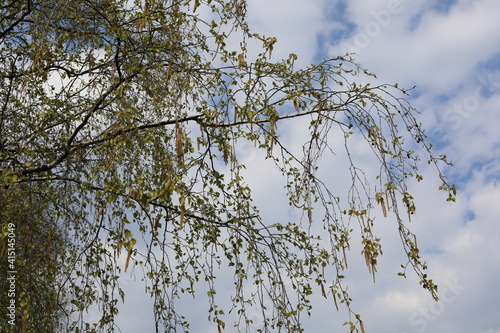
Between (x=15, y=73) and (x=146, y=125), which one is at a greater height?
(x=15, y=73)

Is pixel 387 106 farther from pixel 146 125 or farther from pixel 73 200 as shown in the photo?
pixel 73 200

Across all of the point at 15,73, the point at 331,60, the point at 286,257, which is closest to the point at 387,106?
the point at 331,60

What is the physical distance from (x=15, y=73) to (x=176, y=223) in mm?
2770

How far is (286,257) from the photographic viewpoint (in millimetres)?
4637

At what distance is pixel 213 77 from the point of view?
4.87 meters

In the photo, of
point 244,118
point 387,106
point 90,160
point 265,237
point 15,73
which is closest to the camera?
point 387,106

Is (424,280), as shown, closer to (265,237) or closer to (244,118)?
(265,237)

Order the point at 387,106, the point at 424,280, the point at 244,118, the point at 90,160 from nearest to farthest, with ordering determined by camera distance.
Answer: the point at 424,280, the point at 387,106, the point at 244,118, the point at 90,160

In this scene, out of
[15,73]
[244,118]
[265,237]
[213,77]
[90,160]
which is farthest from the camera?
[15,73]

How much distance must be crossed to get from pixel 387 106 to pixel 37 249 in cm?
433

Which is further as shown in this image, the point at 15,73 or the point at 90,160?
the point at 15,73

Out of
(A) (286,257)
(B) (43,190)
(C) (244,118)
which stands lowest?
(A) (286,257)

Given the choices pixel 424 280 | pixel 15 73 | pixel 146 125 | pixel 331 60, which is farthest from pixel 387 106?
pixel 15 73

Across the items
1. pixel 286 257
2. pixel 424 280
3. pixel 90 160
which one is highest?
pixel 90 160
